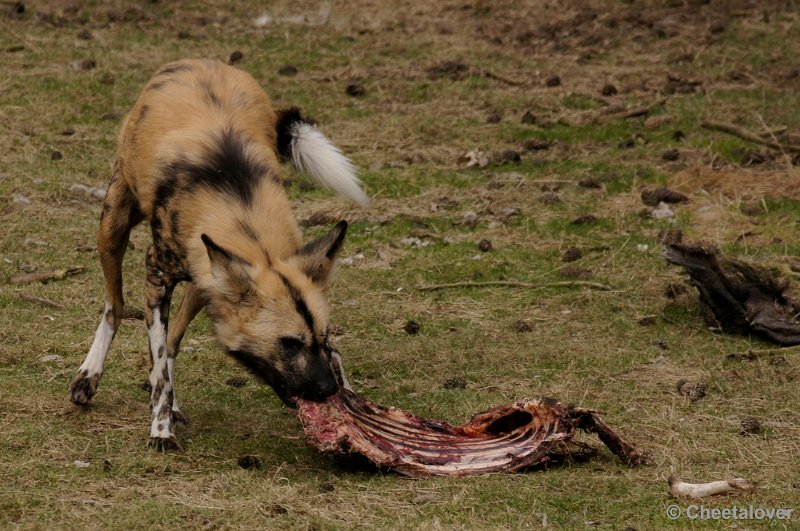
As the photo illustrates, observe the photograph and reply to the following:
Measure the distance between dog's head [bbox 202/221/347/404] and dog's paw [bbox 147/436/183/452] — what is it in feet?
1.60

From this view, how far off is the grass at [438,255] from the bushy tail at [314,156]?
96 centimetres

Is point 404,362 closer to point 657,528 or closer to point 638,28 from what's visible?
point 657,528

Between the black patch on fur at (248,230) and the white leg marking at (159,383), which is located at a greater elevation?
the black patch on fur at (248,230)

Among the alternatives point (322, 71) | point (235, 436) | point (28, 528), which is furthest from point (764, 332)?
point (322, 71)

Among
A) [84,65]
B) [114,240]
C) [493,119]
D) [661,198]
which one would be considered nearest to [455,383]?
[114,240]

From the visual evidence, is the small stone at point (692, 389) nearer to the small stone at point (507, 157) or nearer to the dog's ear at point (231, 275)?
the dog's ear at point (231, 275)

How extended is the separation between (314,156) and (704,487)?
2.60 metres

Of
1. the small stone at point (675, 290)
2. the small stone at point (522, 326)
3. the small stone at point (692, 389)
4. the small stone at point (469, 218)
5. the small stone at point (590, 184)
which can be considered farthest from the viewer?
the small stone at point (590, 184)

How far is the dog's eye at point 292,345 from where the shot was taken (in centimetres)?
494

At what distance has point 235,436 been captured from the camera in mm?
5441

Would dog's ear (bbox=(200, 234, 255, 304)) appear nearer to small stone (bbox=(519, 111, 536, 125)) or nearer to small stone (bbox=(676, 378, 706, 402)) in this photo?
small stone (bbox=(676, 378, 706, 402))

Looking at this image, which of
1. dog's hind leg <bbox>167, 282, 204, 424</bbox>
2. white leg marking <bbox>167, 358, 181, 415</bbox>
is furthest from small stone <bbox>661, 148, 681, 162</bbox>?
white leg marking <bbox>167, 358, 181, 415</bbox>

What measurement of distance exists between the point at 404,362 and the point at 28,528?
2511mm

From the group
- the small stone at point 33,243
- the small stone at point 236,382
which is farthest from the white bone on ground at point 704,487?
the small stone at point 33,243
